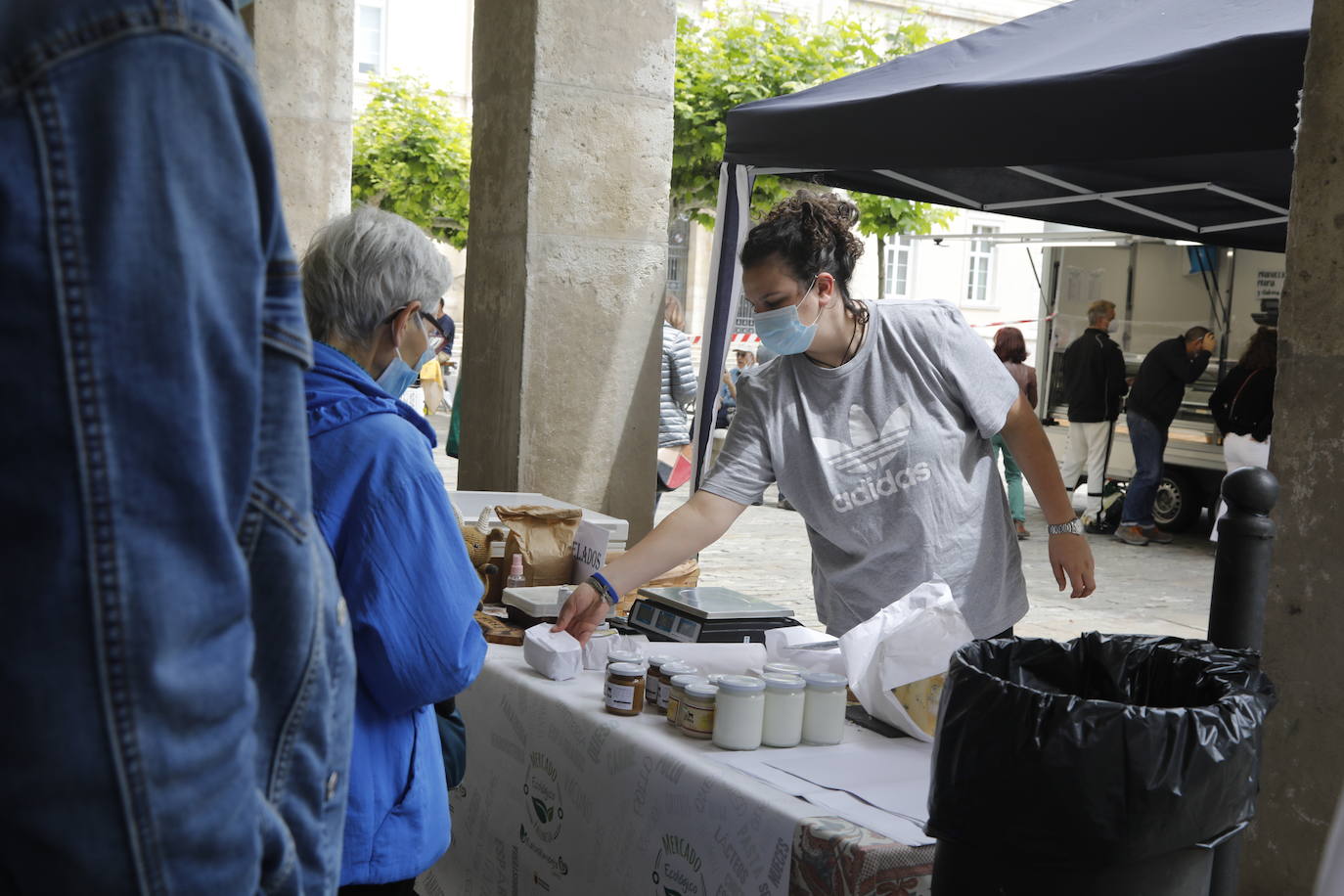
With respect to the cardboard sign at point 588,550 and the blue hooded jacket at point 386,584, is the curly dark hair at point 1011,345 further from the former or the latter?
the blue hooded jacket at point 386,584

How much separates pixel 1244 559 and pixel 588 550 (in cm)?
182

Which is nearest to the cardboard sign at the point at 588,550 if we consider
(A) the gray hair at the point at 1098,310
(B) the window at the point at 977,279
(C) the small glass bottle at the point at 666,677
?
(C) the small glass bottle at the point at 666,677

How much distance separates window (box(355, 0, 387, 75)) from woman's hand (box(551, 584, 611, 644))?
30512 mm

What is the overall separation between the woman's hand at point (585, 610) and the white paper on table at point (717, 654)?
0.66 ft

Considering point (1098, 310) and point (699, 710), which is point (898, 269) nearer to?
point (1098, 310)

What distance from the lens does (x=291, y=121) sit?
26.3 ft

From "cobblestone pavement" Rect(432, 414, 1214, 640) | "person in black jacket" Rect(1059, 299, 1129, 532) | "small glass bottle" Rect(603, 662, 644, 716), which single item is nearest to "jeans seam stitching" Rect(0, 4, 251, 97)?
"small glass bottle" Rect(603, 662, 644, 716)

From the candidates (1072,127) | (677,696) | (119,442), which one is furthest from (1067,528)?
(119,442)

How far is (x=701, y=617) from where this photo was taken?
3045 millimetres

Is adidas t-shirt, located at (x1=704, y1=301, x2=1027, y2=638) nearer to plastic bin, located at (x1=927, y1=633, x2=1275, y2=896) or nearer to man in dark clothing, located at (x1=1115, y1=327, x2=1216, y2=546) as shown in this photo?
plastic bin, located at (x1=927, y1=633, x2=1275, y2=896)

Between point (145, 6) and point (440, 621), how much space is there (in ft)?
3.86

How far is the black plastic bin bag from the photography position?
155 cm

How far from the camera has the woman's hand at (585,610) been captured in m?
2.79

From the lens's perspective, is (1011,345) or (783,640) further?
(1011,345)
